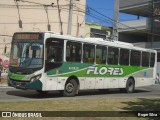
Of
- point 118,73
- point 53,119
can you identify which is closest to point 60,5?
point 118,73

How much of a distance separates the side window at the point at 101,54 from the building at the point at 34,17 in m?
20.1

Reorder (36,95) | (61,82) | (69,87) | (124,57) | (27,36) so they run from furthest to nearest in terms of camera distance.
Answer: (124,57) → (36,95) → (69,87) → (61,82) → (27,36)

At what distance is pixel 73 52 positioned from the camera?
1995 cm

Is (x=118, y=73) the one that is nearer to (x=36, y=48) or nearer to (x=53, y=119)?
(x=36, y=48)

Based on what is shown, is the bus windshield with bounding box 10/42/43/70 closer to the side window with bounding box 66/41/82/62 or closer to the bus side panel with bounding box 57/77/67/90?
the bus side panel with bounding box 57/77/67/90

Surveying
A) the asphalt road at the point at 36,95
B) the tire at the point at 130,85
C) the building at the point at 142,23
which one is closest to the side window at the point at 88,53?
the asphalt road at the point at 36,95

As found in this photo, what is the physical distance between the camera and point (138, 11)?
5875 cm

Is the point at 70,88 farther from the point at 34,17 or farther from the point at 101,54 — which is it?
the point at 34,17

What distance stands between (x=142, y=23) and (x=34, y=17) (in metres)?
14.6

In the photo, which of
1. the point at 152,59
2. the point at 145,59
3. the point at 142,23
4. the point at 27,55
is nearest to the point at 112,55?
the point at 145,59

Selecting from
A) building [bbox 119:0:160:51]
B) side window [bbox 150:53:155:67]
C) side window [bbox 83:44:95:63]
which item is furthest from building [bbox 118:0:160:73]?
side window [bbox 83:44:95:63]

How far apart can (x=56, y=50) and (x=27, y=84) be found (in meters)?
2.01

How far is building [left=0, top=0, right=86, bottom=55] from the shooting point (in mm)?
44812

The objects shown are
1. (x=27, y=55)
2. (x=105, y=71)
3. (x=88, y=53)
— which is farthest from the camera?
(x=105, y=71)
